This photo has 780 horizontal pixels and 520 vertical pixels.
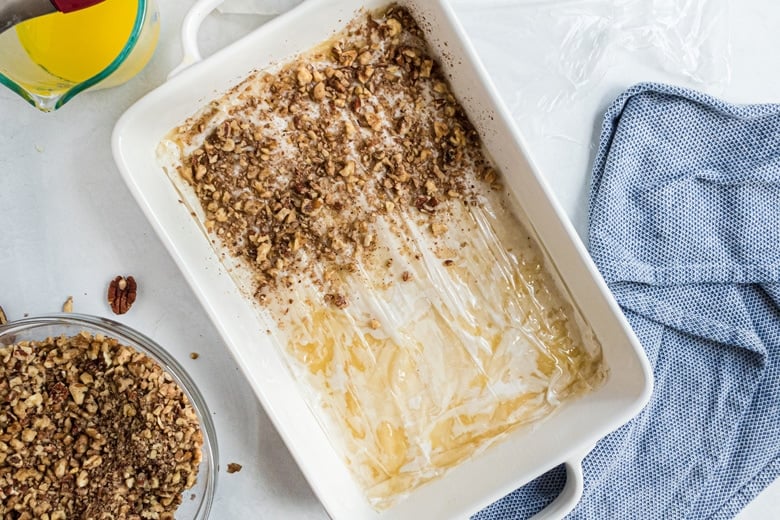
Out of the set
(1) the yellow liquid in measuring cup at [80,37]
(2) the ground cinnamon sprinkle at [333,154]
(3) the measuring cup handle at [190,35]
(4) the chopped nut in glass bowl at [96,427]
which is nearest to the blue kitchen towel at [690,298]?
(2) the ground cinnamon sprinkle at [333,154]

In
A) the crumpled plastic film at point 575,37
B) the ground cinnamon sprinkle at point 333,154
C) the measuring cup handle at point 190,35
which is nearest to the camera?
the measuring cup handle at point 190,35

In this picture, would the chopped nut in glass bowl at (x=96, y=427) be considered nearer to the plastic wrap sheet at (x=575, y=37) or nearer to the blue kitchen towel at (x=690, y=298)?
the blue kitchen towel at (x=690, y=298)

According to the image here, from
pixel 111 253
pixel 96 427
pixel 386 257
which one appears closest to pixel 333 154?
pixel 386 257

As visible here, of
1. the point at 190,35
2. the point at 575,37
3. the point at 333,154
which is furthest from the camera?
the point at 575,37

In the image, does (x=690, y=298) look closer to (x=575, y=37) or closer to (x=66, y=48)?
(x=575, y=37)

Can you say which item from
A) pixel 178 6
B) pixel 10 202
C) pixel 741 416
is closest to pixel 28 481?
pixel 10 202

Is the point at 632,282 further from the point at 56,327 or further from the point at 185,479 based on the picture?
the point at 56,327
